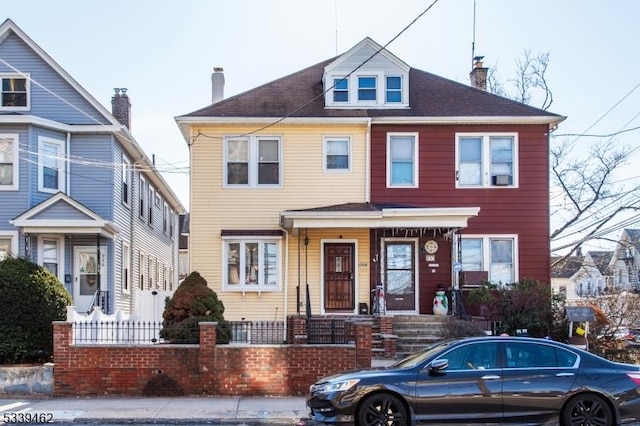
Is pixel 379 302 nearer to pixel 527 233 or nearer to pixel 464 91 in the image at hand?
pixel 527 233

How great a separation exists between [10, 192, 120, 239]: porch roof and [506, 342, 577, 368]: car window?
1338 cm

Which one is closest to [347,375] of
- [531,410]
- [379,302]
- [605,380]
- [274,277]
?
[531,410]

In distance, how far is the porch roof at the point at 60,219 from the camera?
769 inches

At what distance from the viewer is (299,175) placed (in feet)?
65.7

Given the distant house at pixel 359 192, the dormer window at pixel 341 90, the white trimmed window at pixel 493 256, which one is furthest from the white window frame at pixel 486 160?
the dormer window at pixel 341 90

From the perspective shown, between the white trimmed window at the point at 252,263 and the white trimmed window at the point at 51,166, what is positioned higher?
the white trimmed window at the point at 51,166

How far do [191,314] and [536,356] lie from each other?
7535 millimetres

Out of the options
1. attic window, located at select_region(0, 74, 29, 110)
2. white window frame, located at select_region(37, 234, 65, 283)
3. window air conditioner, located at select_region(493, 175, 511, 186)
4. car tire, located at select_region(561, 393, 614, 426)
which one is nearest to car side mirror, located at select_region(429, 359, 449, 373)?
car tire, located at select_region(561, 393, 614, 426)

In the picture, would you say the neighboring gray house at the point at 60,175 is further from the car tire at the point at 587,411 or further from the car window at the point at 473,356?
the car tire at the point at 587,411

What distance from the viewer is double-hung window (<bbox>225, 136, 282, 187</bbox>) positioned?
20000 mm

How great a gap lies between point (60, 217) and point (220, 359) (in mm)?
8833

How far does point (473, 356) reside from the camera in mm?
9859

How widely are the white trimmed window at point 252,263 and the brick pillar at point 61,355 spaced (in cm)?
684

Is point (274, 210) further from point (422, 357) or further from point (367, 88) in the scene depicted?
point (422, 357)
